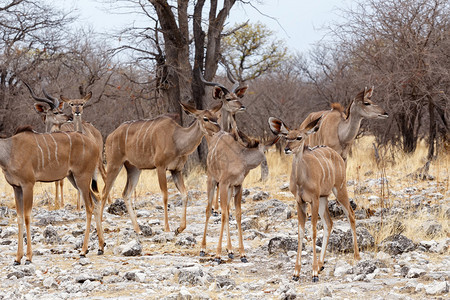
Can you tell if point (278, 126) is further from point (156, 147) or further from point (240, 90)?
point (240, 90)

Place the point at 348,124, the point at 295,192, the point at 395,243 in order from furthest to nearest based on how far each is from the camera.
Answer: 1. the point at 348,124
2. the point at 395,243
3. the point at 295,192

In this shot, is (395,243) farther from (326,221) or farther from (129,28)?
(129,28)

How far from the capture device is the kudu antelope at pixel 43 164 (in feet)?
19.4

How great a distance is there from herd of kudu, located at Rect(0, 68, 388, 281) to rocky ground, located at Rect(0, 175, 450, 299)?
0.25 m

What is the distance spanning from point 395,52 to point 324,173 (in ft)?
21.3

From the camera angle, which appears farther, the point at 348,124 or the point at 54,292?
the point at 348,124

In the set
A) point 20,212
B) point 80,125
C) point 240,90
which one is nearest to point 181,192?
point 240,90

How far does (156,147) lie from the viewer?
7.92m

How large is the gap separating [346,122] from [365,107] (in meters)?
0.37

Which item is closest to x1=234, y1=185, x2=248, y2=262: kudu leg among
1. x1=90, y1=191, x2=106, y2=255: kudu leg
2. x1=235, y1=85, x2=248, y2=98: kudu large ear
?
x1=90, y1=191, x2=106, y2=255: kudu leg

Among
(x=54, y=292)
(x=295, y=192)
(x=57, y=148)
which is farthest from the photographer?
(x=57, y=148)

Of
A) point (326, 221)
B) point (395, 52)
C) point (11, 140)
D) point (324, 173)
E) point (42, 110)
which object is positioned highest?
point (395, 52)

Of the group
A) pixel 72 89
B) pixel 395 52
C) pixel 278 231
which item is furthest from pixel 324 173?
pixel 72 89

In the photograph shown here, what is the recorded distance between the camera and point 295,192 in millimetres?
5316
